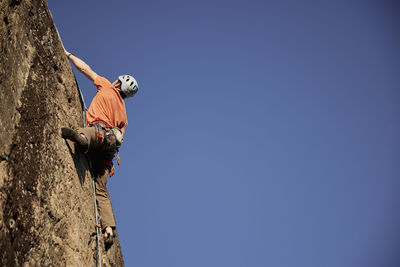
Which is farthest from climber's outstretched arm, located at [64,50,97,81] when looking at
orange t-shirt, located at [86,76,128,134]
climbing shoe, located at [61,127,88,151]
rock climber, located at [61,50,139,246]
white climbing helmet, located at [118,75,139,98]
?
climbing shoe, located at [61,127,88,151]

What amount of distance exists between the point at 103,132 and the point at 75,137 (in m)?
0.73

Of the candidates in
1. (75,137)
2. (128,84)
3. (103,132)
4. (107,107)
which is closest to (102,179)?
(103,132)

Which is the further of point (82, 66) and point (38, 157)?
point (82, 66)

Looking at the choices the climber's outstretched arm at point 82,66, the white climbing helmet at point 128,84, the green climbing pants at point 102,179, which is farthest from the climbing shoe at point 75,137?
the white climbing helmet at point 128,84

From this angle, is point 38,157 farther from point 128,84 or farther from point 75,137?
Answer: point 128,84

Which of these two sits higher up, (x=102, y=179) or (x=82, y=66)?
(x=82, y=66)

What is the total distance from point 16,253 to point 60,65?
3.01m

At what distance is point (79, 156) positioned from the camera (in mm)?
5234

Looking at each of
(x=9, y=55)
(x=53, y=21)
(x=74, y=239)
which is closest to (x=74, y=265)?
(x=74, y=239)

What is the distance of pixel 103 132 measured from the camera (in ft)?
17.9

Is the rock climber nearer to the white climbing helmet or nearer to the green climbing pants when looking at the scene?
the green climbing pants

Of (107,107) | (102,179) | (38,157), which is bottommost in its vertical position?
(38,157)

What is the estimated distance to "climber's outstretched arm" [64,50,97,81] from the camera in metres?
6.16

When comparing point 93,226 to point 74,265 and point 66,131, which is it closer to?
point 74,265
